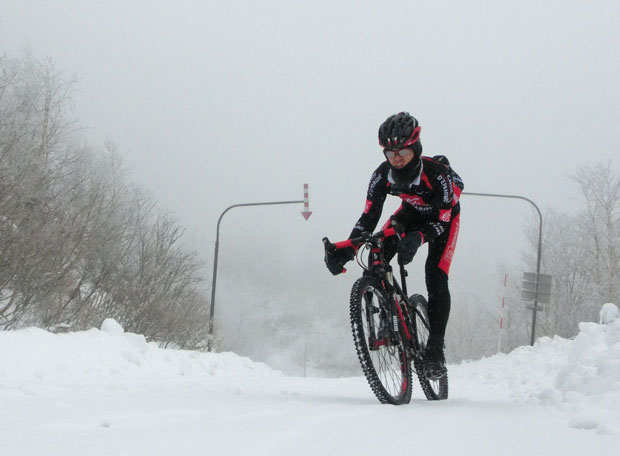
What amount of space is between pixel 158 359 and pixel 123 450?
17.5ft

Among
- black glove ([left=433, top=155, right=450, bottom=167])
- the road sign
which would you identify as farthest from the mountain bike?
the road sign

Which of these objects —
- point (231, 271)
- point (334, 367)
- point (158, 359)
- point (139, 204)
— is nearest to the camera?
point (158, 359)

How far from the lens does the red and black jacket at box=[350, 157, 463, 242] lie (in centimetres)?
426

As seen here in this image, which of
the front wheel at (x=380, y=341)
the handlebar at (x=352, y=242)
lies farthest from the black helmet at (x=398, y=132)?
the front wheel at (x=380, y=341)

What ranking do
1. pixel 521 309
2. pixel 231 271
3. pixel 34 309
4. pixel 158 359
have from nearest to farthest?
pixel 158 359 → pixel 34 309 → pixel 521 309 → pixel 231 271

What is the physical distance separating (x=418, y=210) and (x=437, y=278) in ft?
1.91

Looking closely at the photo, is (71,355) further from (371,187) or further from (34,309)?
(34,309)

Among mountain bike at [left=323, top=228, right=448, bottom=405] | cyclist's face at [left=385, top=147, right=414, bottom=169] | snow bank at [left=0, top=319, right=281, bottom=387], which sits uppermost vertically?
cyclist's face at [left=385, top=147, right=414, bottom=169]

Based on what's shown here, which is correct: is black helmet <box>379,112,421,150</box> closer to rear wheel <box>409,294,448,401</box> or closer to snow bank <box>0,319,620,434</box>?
rear wheel <box>409,294,448,401</box>

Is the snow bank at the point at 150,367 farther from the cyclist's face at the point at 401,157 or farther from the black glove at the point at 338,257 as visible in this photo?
the cyclist's face at the point at 401,157

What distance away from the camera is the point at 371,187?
450 centimetres

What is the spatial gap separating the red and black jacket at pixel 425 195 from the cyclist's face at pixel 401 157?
Result: 179 millimetres

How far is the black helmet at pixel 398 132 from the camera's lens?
4031mm

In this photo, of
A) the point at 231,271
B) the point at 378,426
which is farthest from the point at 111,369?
the point at 231,271
